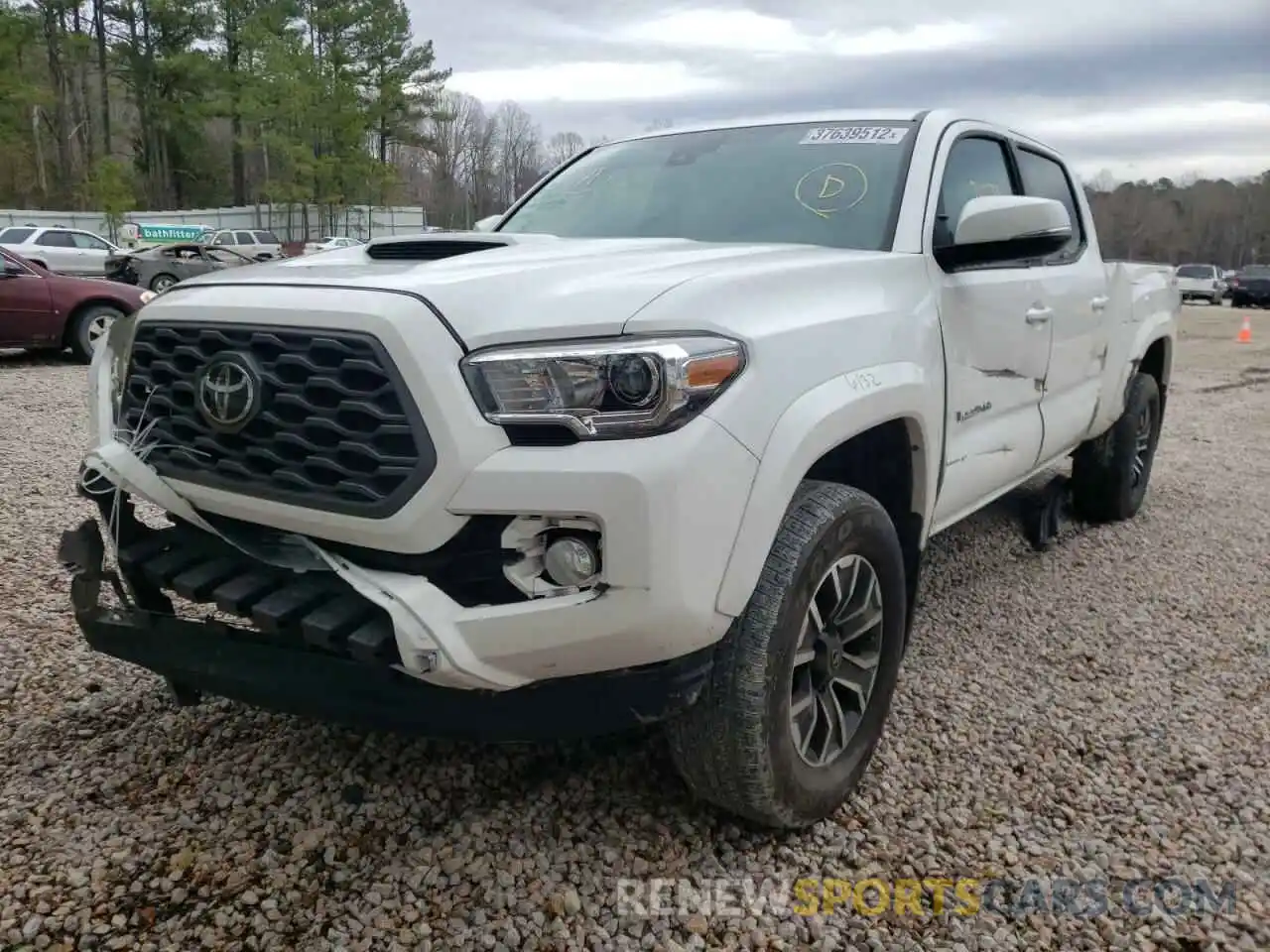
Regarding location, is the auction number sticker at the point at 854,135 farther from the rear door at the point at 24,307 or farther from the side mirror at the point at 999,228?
the rear door at the point at 24,307

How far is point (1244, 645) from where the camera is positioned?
379 cm

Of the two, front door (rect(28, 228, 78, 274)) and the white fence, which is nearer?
front door (rect(28, 228, 78, 274))

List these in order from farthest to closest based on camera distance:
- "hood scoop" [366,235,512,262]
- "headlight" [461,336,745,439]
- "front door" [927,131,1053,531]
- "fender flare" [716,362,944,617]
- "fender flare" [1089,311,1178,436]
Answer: "fender flare" [1089,311,1178,436] → "front door" [927,131,1053,531] → "hood scoop" [366,235,512,262] → "fender flare" [716,362,944,617] → "headlight" [461,336,745,439]

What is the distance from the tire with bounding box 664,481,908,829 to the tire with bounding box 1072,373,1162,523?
324cm

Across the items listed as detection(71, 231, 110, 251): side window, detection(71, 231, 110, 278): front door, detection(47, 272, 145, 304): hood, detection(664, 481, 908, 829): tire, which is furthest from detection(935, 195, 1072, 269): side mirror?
detection(71, 231, 110, 251): side window

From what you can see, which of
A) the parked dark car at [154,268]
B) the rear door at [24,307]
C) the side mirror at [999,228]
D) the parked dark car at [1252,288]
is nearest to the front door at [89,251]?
the parked dark car at [154,268]

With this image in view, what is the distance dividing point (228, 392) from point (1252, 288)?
3940 centimetres

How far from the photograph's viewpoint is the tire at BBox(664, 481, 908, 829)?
2.12m

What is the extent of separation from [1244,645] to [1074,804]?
5.39ft

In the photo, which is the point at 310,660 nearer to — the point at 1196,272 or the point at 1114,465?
the point at 1114,465

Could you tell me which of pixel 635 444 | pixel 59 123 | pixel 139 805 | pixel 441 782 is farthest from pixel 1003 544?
pixel 59 123

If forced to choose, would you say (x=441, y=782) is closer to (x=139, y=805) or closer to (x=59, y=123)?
(x=139, y=805)

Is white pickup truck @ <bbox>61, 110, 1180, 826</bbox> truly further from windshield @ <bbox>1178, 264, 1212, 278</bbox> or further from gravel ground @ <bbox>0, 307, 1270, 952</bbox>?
windshield @ <bbox>1178, 264, 1212, 278</bbox>

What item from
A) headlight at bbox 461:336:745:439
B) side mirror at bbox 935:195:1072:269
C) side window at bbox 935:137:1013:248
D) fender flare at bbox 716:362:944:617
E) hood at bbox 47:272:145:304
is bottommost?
hood at bbox 47:272:145:304
